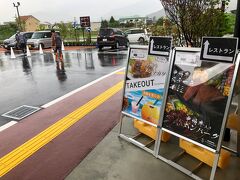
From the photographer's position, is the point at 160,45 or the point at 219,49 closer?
the point at 219,49

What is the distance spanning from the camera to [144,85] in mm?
3656

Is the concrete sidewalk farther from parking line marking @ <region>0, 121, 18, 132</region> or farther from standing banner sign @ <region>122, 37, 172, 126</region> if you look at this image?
parking line marking @ <region>0, 121, 18, 132</region>

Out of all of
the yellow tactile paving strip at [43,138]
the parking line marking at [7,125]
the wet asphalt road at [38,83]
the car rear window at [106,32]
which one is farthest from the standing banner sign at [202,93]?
the car rear window at [106,32]

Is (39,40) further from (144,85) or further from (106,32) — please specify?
(144,85)

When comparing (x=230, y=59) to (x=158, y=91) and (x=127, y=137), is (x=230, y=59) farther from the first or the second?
(x=127, y=137)

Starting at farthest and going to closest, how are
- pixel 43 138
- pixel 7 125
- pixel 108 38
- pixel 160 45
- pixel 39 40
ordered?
pixel 39 40 → pixel 108 38 → pixel 7 125 → pixel 43 138 → pixel 160 45

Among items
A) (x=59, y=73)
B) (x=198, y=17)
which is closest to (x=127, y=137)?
(x=198, y=17)

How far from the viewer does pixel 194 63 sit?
2.93 metres

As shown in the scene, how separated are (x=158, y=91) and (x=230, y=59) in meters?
1.16

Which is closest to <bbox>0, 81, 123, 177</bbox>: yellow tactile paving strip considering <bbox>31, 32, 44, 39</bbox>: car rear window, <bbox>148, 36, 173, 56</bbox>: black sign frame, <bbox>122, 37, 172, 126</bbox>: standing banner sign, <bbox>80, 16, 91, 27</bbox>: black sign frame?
<bbox>122, 37, 172, 126</bbox>: standing banner sign

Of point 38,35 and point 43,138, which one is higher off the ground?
point 38,35

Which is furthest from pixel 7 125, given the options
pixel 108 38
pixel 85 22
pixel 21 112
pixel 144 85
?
pixel 85 22

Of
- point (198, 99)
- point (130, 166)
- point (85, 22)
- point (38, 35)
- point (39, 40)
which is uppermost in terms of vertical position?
point (85, 22)

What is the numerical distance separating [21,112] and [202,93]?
14.2 ft
